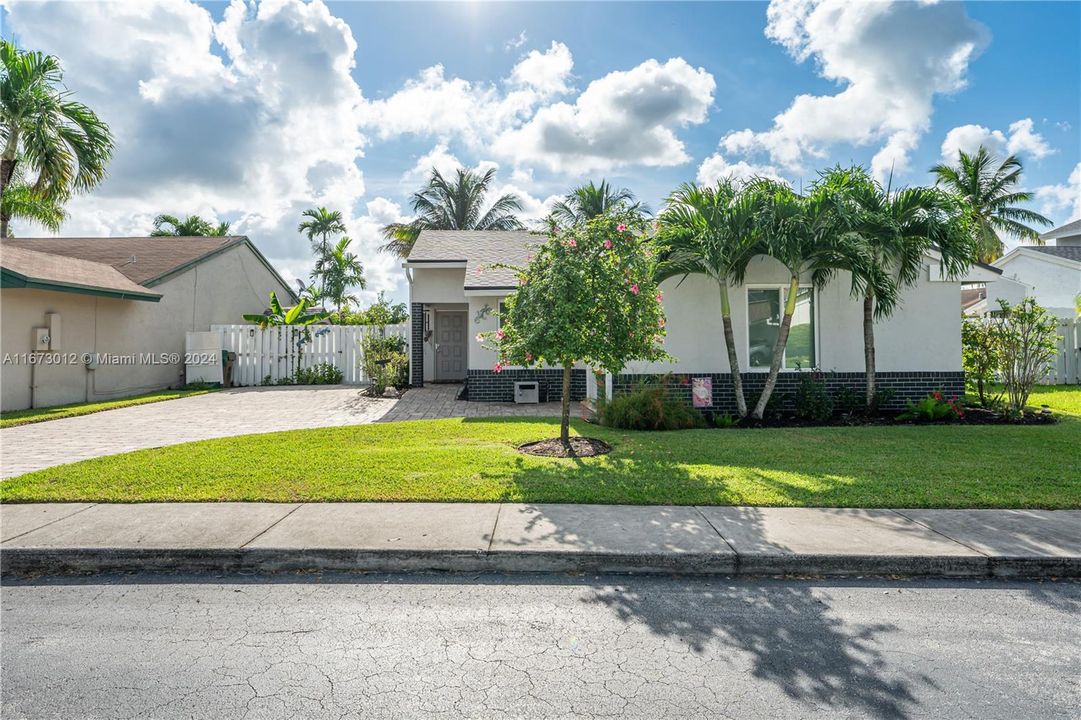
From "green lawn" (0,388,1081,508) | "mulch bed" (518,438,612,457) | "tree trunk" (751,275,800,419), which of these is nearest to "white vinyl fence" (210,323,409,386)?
"green lawn" (0,388,1081,508)

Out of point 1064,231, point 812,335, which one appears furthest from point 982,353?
point 1064,231

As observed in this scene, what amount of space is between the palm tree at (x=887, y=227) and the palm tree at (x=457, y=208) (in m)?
25.6

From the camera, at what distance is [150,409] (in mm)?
12250

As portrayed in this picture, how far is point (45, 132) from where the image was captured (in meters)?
Result: 13.9

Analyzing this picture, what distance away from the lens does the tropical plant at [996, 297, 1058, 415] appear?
10.1m

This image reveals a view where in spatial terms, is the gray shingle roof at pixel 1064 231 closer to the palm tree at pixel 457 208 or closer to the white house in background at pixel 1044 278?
the white house in background at pixel 1044 278

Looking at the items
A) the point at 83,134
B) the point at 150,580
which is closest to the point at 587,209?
the point at 83,134

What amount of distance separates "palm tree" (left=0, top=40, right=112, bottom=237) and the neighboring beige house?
1924 millimetres

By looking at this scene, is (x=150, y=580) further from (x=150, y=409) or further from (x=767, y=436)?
(x=150, y=409)

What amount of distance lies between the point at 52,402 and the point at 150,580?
11746 millimetres

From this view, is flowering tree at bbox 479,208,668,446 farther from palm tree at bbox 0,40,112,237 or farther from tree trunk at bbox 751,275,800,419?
palm tree at bbox 0,40,112,237

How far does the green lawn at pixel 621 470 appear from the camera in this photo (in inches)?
216

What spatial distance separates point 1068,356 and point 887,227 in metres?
12.6

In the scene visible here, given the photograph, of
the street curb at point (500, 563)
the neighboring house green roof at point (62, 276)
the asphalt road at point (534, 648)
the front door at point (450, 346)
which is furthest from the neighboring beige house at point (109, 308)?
the asphalt road at point (534, 648)
